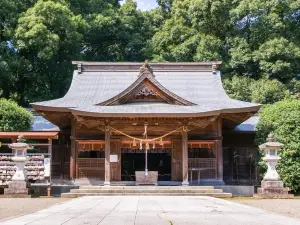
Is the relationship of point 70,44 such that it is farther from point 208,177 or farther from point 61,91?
point 208,177

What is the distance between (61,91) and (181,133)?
18.0m

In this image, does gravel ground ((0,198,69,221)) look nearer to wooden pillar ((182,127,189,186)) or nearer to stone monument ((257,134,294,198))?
Result: wooden pillar ((182,127,189,186))

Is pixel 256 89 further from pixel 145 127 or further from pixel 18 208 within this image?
pixel 18 208

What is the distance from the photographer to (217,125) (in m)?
22.3

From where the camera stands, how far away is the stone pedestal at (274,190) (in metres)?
18.1

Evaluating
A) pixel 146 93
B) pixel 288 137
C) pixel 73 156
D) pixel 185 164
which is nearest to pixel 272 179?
pixel 288 137

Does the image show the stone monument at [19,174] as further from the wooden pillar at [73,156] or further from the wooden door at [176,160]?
the wooden door at [176,160]

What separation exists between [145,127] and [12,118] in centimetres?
740

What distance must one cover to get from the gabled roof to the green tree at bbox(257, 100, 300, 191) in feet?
3.98

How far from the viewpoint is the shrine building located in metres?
20.4

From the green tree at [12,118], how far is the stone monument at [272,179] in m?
12.8

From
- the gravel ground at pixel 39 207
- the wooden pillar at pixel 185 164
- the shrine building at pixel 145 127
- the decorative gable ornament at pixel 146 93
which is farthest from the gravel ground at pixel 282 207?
the decorative gable ornament at pixel 146 93

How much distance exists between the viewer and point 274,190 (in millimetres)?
18219

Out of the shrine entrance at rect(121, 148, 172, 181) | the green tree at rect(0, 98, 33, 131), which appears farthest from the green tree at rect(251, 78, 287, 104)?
the green tree at rect(0, 98, 33, 131)
